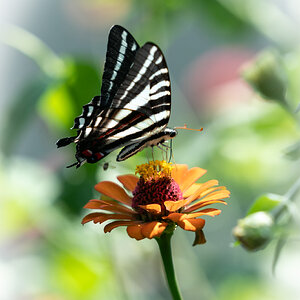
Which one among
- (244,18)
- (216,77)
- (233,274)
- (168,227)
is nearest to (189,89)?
(216,77)

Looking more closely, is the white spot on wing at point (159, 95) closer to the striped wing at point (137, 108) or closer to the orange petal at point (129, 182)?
the striped wing at point (137, 108)

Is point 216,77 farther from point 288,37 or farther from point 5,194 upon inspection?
point 5,194

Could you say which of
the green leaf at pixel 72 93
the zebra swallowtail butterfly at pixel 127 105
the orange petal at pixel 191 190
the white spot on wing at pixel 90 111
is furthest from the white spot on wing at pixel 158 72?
the green leaf at pixel 72 93

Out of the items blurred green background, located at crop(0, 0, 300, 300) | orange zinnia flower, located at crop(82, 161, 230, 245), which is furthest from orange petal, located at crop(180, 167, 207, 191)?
blurred green background, located at crop(0, 0, 300, 300)

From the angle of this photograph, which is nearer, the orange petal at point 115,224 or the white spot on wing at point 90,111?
the orange petal at point 115,224

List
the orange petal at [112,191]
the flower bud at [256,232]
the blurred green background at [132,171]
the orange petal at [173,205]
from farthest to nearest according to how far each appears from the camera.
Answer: the blurred green background at [132,171], the orange petal at [112,191], the orange petal at [173,205], the flower bud at [256,232]

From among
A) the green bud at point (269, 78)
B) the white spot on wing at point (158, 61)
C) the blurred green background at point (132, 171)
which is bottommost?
the blurred green background at point (132, 171)

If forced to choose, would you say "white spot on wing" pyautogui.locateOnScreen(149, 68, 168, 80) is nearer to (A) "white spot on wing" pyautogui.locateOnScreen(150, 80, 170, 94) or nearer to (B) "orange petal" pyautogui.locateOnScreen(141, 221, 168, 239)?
(A) "white spot on wing" pyautogui.locateOnScreen(150, 80, 170, 94)
